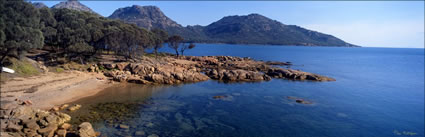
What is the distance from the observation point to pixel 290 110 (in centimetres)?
3191

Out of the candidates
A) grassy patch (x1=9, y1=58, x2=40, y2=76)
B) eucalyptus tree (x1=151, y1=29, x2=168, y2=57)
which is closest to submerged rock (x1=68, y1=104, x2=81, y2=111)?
grassy patch (x1=9, y1=58, x2=40, y2=76)

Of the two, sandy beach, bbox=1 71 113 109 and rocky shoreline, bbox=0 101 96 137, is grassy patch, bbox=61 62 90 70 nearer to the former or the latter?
sandy beach, bbox=1 71 113 109

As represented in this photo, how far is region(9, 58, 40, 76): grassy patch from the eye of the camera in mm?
37250

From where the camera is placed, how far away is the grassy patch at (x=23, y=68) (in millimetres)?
37250

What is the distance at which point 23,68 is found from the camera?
38.3 meters

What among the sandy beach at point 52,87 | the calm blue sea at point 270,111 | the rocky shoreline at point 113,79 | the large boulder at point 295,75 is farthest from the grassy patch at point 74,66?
the large boulder at point 295,75

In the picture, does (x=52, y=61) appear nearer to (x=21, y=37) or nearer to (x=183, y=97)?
(x=21, y=37)

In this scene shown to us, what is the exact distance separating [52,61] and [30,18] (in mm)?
14516

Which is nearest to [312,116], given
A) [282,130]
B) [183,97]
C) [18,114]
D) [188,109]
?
[282,130]

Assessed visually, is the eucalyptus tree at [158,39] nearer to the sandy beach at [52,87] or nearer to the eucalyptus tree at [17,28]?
the sandy beach at [52,87]

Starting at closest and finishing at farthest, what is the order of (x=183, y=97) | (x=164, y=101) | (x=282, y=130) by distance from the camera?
(x=282, y=130) < (x=164, y=101) < (x=183, y=97)

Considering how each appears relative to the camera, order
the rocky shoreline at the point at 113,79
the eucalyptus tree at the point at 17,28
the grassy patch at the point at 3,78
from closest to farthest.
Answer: the rocky shoreline at the point at 113,79
the grassy patch at the point at 3,78
the eucalyptus tree at the point at 17,28

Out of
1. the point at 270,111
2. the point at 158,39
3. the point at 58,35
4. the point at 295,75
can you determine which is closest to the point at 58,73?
the point at 58,35

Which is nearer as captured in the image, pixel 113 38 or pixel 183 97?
pixel 183 97
